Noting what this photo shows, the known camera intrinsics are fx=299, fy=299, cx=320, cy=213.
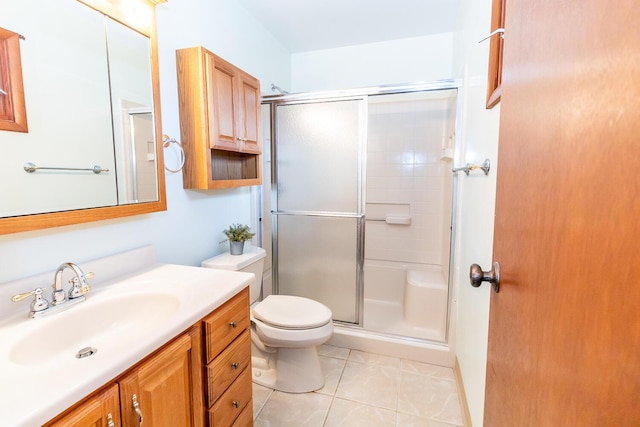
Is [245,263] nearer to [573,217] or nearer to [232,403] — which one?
[232,403]

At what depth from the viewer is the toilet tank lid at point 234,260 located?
67.2 inches

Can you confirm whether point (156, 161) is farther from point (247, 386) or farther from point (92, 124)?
point (247, 386)

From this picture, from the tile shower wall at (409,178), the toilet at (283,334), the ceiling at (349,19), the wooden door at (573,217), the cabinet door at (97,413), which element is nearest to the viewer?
the wooden door at (573,217)

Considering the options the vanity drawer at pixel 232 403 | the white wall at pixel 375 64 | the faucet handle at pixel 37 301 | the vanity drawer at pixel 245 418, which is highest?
the white wall at pixel 375 64

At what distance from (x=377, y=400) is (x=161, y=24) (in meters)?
2.32

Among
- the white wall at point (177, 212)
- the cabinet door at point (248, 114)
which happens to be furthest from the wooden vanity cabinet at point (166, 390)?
the cabinet door at point (248, 114)

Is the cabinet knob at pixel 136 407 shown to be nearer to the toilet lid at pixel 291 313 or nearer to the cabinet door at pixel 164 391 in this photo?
the cabinet door at pixel 164 391

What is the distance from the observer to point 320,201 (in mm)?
2328

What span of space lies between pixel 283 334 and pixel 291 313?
15 cm

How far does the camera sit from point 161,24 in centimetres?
147

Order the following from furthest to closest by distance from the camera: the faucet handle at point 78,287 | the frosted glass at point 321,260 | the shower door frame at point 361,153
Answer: the frosted glass at point 321,260, the shower door frame at point 361,153, the faucet handle at point 78,287

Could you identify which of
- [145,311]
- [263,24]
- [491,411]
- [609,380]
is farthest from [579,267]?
[263,24]

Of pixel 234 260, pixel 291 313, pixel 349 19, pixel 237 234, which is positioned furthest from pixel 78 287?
pixel 349 19

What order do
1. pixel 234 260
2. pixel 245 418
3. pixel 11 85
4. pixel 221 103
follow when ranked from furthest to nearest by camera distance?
pixel 234 260 → pixel 221 103 → pixel 245 418 → pixel 11 85
